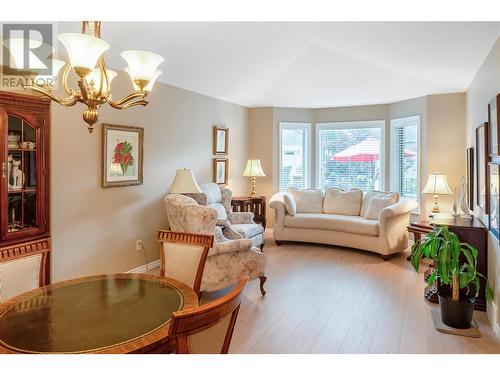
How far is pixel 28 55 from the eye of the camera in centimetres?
301

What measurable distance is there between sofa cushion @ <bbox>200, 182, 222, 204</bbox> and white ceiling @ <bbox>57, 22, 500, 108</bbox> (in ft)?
4.60

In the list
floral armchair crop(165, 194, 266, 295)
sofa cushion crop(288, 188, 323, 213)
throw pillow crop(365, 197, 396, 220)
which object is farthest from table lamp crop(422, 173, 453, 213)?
floral armchair crop(165, 194, 266, 295)

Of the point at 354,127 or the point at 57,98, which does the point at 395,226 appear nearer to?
the point at 354,127

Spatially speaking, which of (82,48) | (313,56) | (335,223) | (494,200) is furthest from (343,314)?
(313,56)

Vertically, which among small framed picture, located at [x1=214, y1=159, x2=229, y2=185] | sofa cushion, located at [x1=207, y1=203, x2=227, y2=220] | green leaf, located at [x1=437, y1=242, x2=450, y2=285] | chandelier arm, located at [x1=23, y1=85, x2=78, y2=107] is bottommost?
green leaf, located at [x1=437, y1=242, x2=450, y2=285]

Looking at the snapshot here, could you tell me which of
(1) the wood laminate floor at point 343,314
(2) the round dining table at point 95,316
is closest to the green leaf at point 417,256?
(1) the wood laminate floor at point 343,314

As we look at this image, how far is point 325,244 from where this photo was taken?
5.88m

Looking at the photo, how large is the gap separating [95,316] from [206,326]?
67cm

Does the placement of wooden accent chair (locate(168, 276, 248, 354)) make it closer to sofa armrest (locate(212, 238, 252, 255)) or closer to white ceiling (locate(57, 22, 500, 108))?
sofa armrest (locate(212, 238, 252, 255))

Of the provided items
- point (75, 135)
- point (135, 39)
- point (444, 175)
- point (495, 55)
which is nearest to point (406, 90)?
point (444, 175)

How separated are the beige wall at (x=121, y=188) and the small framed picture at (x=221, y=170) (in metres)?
0.17

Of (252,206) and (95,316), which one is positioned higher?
(252,206)

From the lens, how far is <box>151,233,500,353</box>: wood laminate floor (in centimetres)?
271
